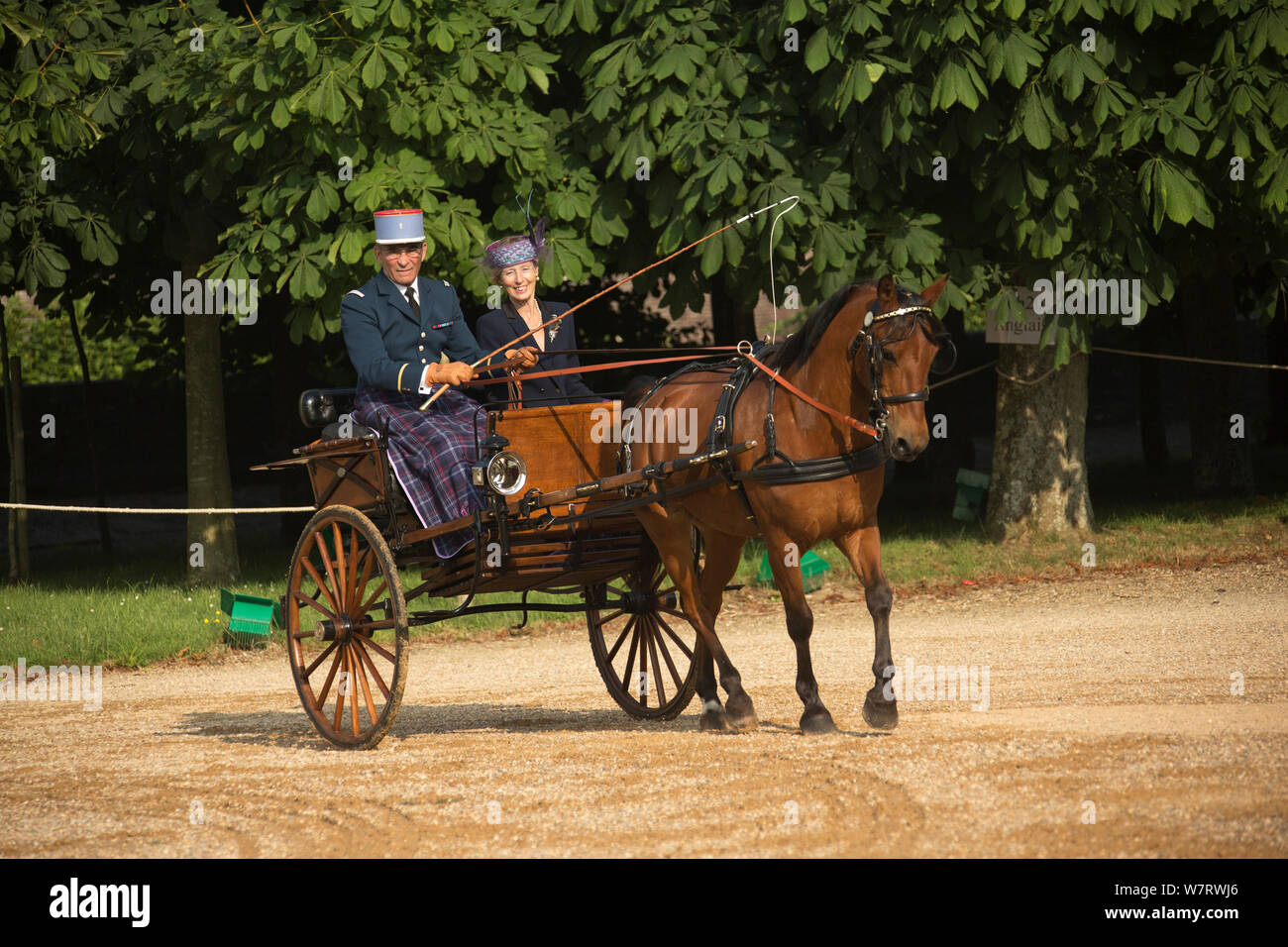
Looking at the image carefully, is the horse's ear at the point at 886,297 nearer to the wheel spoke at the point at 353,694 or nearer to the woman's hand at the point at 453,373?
the woman's hand at the point at 453,373

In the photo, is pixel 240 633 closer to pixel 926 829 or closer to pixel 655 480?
pixel 655 480

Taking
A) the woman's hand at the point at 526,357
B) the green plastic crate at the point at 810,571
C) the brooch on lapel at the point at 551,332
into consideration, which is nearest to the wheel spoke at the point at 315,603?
the woman's hand at the point at 526,357

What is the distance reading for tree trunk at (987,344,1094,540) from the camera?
14.4 meters

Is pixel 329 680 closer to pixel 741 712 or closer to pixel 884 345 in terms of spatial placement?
pixel 741 712

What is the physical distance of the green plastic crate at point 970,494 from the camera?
52.7 feet

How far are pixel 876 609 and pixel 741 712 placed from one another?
1.11 m

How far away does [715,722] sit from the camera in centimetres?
788

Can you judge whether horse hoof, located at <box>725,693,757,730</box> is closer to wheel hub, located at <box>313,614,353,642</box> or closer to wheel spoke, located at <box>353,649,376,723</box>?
wheel spoke, located at <box>353,649,376,723</box>

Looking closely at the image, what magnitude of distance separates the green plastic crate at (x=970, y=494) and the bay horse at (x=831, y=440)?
8.90 m

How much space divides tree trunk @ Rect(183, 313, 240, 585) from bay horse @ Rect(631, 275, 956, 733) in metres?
8.06

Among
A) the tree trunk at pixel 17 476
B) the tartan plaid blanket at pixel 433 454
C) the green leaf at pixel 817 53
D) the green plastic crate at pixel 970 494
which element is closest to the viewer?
the tartan plaid blanket at pixel 433 454

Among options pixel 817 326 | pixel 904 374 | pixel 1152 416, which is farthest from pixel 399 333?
pixel 1152 416

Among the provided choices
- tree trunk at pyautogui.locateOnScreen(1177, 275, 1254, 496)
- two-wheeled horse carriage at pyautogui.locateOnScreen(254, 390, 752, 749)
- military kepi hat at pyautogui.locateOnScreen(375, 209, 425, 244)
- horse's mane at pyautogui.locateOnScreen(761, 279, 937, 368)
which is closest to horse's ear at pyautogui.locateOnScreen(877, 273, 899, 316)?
horse's mane at pyautogui.locateOnScreen(761, 279, 937, 368)

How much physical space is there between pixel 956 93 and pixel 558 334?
4199 millimetres
